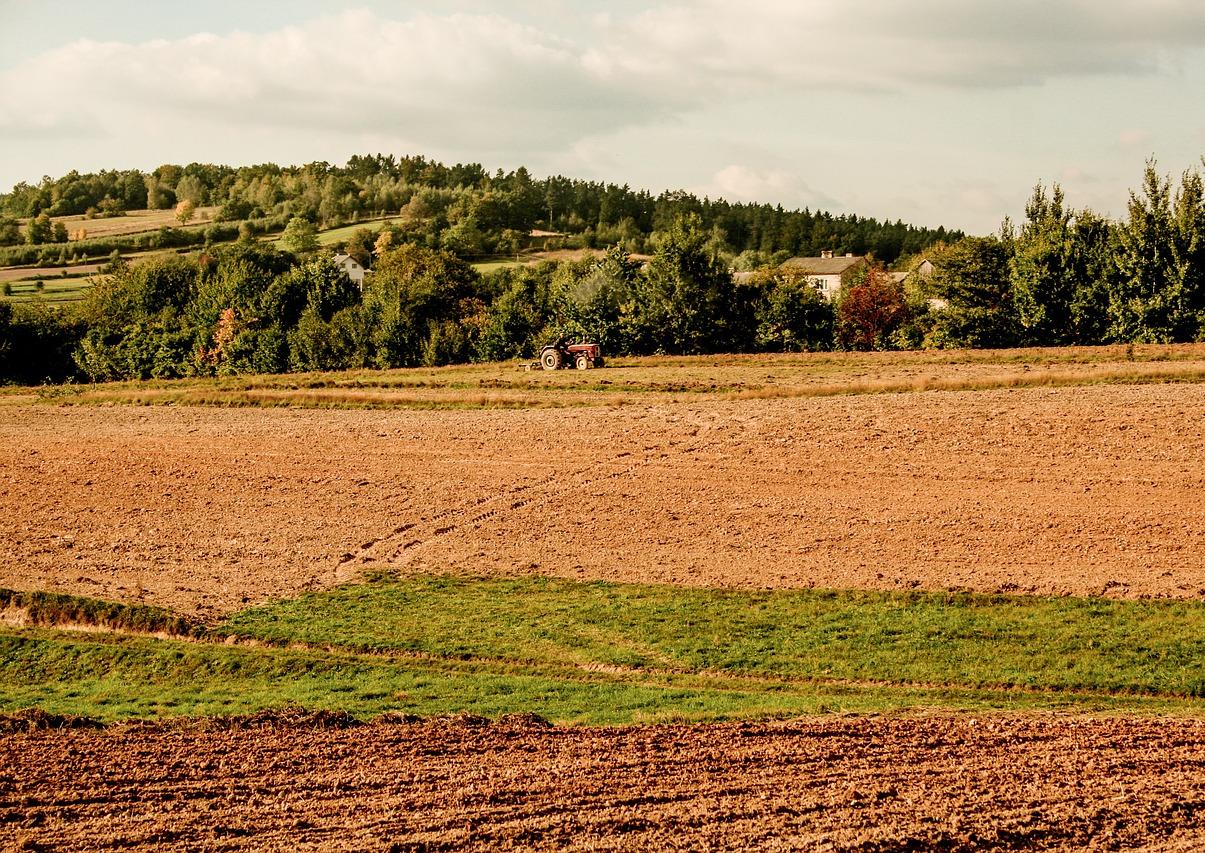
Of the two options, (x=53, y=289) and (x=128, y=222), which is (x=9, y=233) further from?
(x=53, y=289)

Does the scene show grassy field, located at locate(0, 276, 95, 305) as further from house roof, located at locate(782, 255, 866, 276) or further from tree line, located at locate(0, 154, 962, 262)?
house roof, located at locate(782, 255, 866, 276)

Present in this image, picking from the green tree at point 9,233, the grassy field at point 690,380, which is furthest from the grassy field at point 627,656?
the green tree at point 9,233

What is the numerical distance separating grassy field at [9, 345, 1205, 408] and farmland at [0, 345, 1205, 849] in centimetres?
41

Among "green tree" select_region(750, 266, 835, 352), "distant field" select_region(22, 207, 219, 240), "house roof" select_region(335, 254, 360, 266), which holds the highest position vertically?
"distant field" select_region(22, 207, 219, 240)

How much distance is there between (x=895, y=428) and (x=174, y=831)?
1214 inches

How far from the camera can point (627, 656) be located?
22.8m

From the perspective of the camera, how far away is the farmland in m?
14.1

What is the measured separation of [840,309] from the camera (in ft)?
263

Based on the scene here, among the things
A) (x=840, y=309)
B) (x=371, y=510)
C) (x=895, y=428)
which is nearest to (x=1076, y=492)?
(x=895, y=428)

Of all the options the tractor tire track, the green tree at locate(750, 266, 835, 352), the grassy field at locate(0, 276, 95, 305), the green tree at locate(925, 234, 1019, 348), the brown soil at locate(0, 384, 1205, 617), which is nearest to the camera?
the brown soil at locate(0, 384, 1205, 617)

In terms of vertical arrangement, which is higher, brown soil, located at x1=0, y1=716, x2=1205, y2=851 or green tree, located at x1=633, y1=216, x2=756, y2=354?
green tree, located at x1=633, y1=216, x2=756, y2=354

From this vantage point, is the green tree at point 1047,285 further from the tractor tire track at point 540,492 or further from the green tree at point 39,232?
the green tree at point 39,232

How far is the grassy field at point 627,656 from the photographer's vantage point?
66.1 ft

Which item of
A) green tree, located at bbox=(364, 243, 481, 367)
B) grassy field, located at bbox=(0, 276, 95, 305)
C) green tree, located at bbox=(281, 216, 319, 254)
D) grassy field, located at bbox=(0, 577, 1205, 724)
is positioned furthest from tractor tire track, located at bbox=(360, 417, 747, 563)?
green tree, located at bbox=(281, 216, 319, 254)
